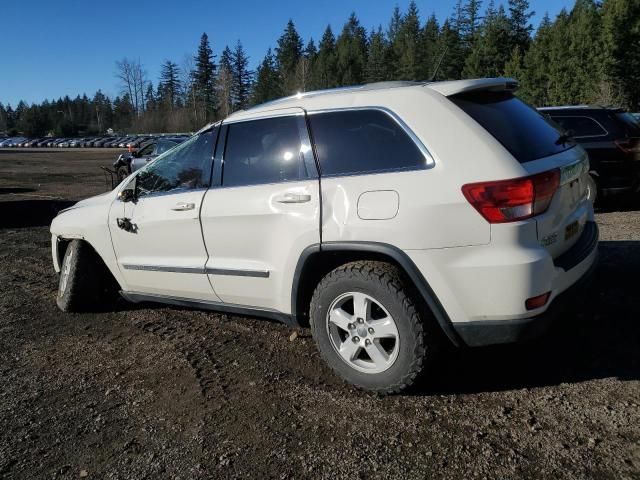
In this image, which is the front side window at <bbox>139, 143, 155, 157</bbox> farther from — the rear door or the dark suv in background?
the rear door

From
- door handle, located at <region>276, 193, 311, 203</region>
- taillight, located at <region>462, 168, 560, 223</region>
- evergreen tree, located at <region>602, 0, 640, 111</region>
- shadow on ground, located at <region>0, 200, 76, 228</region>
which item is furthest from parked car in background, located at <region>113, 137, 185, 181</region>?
evergreen tree, located at <region>602, 0, 640, 111</region>

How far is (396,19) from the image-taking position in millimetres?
97562

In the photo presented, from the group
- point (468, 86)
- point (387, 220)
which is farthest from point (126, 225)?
point (468, 86)

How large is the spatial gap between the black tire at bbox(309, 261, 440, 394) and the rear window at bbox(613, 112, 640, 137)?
6938 mm

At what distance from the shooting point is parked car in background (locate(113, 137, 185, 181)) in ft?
53.2

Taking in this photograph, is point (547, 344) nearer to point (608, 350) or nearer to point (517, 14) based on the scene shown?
point (608, 350)

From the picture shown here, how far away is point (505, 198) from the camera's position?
→ 282 centimetres

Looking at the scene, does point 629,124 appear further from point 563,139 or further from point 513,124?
point 513,124

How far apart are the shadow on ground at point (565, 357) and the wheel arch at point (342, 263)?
485mm

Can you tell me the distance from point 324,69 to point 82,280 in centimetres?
8458

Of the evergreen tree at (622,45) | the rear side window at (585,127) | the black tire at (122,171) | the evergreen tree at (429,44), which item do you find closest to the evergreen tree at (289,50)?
the evergreen tree at (429,44)

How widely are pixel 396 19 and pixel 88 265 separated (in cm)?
10209

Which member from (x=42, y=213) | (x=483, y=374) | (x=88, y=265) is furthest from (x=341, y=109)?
(x=42, y=213)

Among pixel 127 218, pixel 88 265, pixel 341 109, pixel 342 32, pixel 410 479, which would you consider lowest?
pixel 410 479
